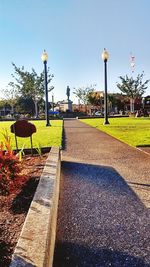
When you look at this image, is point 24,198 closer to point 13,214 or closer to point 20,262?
point 13,214

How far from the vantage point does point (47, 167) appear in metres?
5.51

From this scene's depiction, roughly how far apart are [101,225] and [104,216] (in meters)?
0.30

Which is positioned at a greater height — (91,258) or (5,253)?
(5,253)

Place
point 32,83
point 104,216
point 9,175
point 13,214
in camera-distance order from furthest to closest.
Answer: point 32,83
point 9,175
point 104,216
point 13,214

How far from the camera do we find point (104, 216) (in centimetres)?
399

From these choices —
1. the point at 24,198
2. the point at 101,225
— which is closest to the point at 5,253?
the point at 101,225

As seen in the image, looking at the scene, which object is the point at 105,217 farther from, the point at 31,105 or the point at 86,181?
the point at 31,105

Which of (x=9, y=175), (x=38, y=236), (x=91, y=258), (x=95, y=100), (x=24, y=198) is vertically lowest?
(x=91, y=258)

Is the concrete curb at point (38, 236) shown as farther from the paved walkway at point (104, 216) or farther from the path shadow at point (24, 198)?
the paved walkway at point (104, 216)

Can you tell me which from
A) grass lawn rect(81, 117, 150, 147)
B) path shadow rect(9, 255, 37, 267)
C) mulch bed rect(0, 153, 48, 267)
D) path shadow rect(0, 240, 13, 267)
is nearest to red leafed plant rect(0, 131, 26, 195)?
mulch bed rect(0, 153, 48, 267)

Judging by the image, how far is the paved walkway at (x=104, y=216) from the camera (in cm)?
296

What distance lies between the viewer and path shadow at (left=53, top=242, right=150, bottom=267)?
2809 mm

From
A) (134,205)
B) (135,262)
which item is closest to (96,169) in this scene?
(134,205)

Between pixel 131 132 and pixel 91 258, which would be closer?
pixel 91 258
